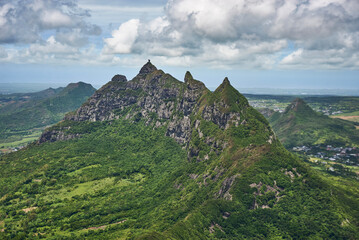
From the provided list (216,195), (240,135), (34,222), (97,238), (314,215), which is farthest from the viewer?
(240,135)

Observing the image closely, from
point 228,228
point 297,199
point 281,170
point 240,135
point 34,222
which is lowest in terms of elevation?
point 34,222

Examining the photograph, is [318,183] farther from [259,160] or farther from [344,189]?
[344,189]

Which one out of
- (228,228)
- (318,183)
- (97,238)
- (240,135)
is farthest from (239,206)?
(97,238)

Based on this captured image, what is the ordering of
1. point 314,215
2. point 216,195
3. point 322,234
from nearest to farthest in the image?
point 322,234 → point 314,215 → point 216,195

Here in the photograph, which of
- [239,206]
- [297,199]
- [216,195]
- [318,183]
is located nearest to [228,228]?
[239,206]

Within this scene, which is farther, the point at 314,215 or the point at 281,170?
the point at 281,170

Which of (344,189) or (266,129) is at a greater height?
(266,129)

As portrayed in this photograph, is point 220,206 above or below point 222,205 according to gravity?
below

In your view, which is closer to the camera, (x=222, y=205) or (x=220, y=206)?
(x=222, y=205)

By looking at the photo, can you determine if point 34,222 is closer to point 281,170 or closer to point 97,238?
point 97,238
